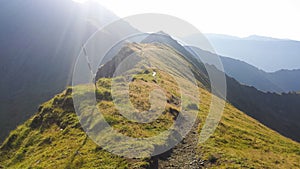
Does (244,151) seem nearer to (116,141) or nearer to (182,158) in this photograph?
(182,158)

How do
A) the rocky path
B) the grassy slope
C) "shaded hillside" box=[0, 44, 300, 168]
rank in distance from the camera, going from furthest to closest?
the grassy slope → "shaded hillside" box=[0, 44, 300, 168] → the rocky path

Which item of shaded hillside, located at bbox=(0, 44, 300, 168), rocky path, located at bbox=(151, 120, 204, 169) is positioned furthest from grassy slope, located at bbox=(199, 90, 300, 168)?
rocky path, located at bbox=(151, 120, 204, 169)

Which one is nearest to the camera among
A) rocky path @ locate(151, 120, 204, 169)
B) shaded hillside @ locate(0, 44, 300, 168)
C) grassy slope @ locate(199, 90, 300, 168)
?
rocky path @ locate(151, 120, 204, 169)

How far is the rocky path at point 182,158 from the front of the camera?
21516 millimetres

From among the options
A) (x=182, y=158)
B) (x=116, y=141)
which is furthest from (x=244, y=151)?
(x=116, y=141)

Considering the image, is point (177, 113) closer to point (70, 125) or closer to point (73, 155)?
point (70, 125)

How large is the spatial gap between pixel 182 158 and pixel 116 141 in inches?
211

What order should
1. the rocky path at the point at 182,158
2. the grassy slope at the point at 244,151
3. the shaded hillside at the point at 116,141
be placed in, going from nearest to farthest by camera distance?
the rocky path at the point at 182,158 < the shaded hillside at the point at 116,141 < the grassy slope at the point at 244,151

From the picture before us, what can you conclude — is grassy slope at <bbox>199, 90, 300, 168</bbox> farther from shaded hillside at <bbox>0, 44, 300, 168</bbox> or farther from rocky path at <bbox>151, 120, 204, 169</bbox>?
rocky path at <bbox>151, 120, 204, 169</bbox>

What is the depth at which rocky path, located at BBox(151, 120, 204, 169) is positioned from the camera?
21.5 meters

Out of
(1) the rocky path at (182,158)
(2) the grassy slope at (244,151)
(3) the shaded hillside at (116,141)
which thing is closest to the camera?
(1) the rocky path at (182,158)

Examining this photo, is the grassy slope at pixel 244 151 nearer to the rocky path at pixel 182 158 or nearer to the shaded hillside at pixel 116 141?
the shaded hillside at pixel 116 141

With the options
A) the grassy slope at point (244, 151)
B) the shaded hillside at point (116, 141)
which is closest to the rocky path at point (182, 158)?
the shaded hillside at point (116, 141)

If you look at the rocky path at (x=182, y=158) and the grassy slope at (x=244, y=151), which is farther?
the grassy slope at (x=244, y=151)
